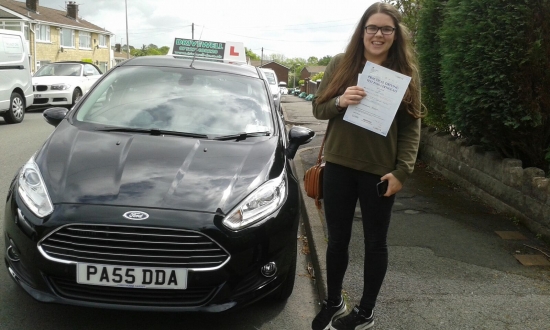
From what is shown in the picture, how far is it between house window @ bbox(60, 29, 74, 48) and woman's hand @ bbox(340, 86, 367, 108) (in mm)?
51372

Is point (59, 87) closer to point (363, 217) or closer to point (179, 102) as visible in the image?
point (179, 102)

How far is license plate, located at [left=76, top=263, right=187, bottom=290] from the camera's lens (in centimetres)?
288

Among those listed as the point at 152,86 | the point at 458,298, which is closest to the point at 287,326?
the point at 458,298

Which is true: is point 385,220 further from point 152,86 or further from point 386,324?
point 152,86

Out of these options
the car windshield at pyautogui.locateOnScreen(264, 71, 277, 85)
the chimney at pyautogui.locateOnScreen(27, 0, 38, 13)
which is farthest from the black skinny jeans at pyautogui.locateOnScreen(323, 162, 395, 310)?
the chimney at pyautogui.locateOnScreen(27, 0, 38, 13)

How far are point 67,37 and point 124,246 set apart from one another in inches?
2055

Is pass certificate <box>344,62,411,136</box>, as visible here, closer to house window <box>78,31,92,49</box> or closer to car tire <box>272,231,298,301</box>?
car tire <box>272,231,298,301</box>

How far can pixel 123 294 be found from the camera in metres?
2.93

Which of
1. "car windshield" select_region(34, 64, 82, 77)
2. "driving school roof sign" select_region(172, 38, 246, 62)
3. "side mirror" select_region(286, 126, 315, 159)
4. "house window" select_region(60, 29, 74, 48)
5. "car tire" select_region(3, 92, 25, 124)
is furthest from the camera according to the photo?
"house window" select_region(60, 29, 74, 48)

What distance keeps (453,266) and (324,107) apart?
204 centimetres

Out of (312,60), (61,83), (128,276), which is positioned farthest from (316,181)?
(312,60)

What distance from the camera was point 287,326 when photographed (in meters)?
3.45

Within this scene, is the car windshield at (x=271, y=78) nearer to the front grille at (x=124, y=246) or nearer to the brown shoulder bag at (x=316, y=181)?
the brown shoulder bag at (x=316, y=181)

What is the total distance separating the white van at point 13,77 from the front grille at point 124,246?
10.8m
